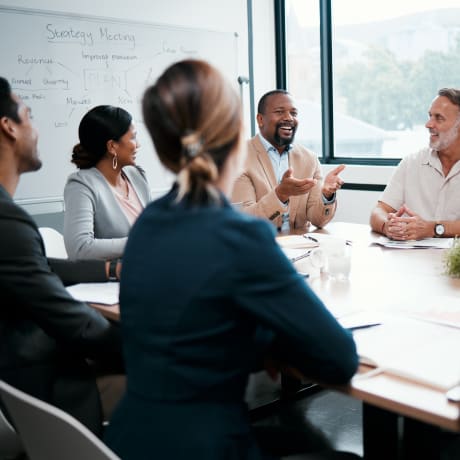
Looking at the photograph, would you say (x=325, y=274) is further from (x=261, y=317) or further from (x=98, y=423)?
(x=261, y=317)

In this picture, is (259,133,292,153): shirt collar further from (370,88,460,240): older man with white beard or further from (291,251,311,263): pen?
(291,251,311,263): pen

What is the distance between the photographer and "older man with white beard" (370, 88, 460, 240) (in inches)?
113

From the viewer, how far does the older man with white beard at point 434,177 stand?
9.43ft

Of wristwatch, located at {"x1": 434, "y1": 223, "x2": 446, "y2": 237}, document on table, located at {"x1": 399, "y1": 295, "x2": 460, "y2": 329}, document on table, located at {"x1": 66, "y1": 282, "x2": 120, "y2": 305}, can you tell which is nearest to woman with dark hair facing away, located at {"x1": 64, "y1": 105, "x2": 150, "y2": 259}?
document on table, located at {"x1": 66, "y1": 282, "x2": 120, "y2": 305}

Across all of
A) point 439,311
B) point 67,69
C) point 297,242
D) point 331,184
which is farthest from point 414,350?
point 67,69

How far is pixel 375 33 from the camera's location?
16.0ft

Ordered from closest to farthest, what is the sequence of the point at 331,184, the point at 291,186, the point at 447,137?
the point at 291,186 → the point at 447,137 → the point at 331,184

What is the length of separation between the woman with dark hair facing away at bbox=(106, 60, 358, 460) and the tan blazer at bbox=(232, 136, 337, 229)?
172cm

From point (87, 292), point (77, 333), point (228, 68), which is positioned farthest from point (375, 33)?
point (77, 333)

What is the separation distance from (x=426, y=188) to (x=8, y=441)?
223 cm

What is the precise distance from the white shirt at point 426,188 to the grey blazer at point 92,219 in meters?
1.41

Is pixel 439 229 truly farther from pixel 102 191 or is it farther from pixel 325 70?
pixel 325 70

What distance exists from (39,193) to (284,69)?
8.75 ft

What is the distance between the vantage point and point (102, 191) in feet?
7.88
